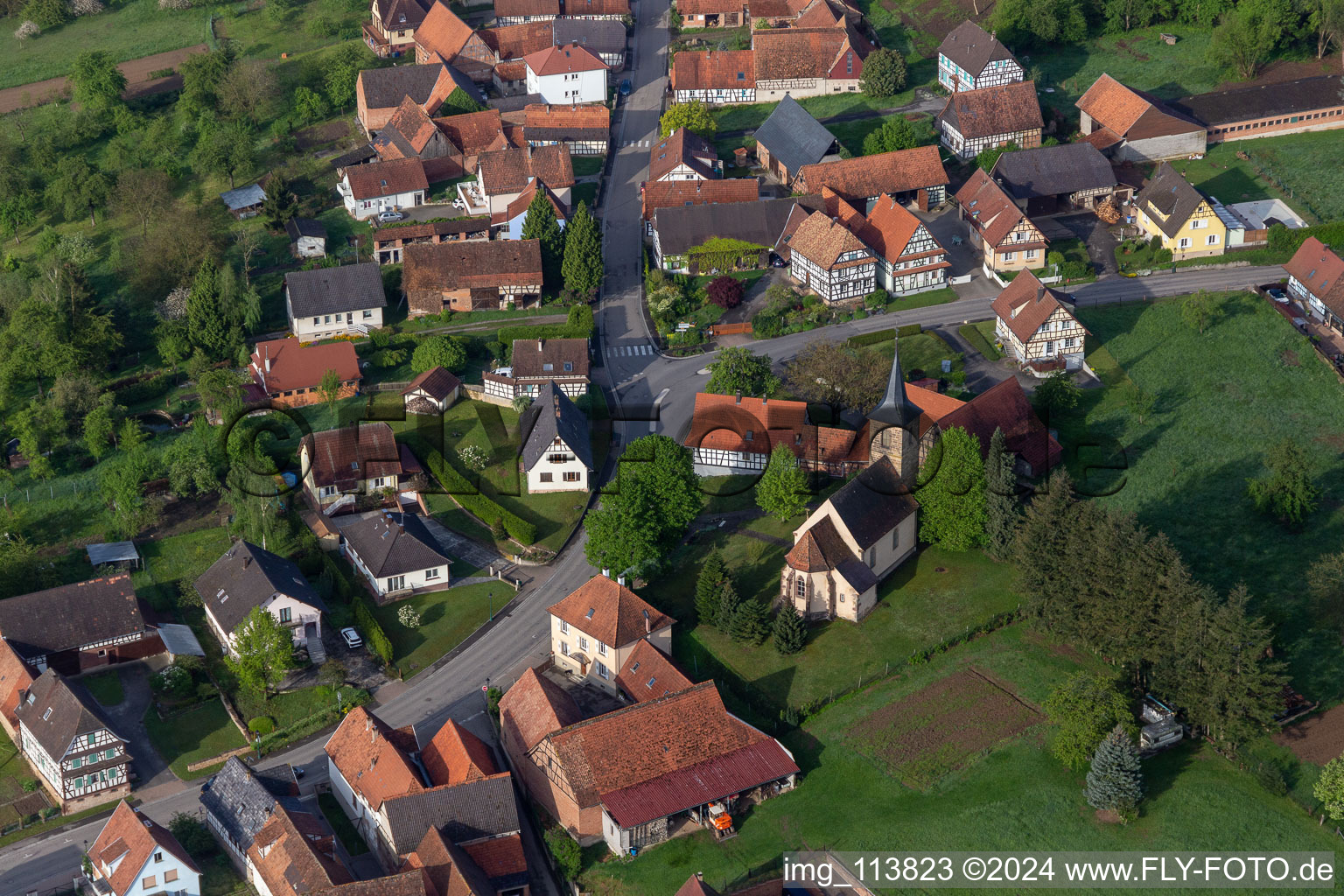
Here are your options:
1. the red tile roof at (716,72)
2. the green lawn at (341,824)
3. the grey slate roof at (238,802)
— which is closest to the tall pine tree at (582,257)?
the red tile roof at (716,72)

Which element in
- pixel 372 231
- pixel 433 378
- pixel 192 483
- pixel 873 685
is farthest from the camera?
pixel 372 231

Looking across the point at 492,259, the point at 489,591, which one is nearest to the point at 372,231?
the point at 492,259

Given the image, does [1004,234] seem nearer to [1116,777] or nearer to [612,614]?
Result: [612,614]

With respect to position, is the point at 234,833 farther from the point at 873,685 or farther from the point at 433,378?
the point at 433,378

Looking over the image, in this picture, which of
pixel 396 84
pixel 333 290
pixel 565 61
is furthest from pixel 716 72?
pixel 333 290

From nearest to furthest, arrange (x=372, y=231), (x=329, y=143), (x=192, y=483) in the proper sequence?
(x=192, y=483)
(x=372, y=231)
(x=329, y=143)

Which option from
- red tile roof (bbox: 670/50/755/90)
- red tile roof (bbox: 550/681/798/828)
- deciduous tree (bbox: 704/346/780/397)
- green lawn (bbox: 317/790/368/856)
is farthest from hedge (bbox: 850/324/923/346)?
green lawn (bbox: 317/790/368/856)

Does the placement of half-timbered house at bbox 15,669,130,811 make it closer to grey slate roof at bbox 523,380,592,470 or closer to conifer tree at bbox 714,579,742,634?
grey slate roof at bbox 523,380,592,470
